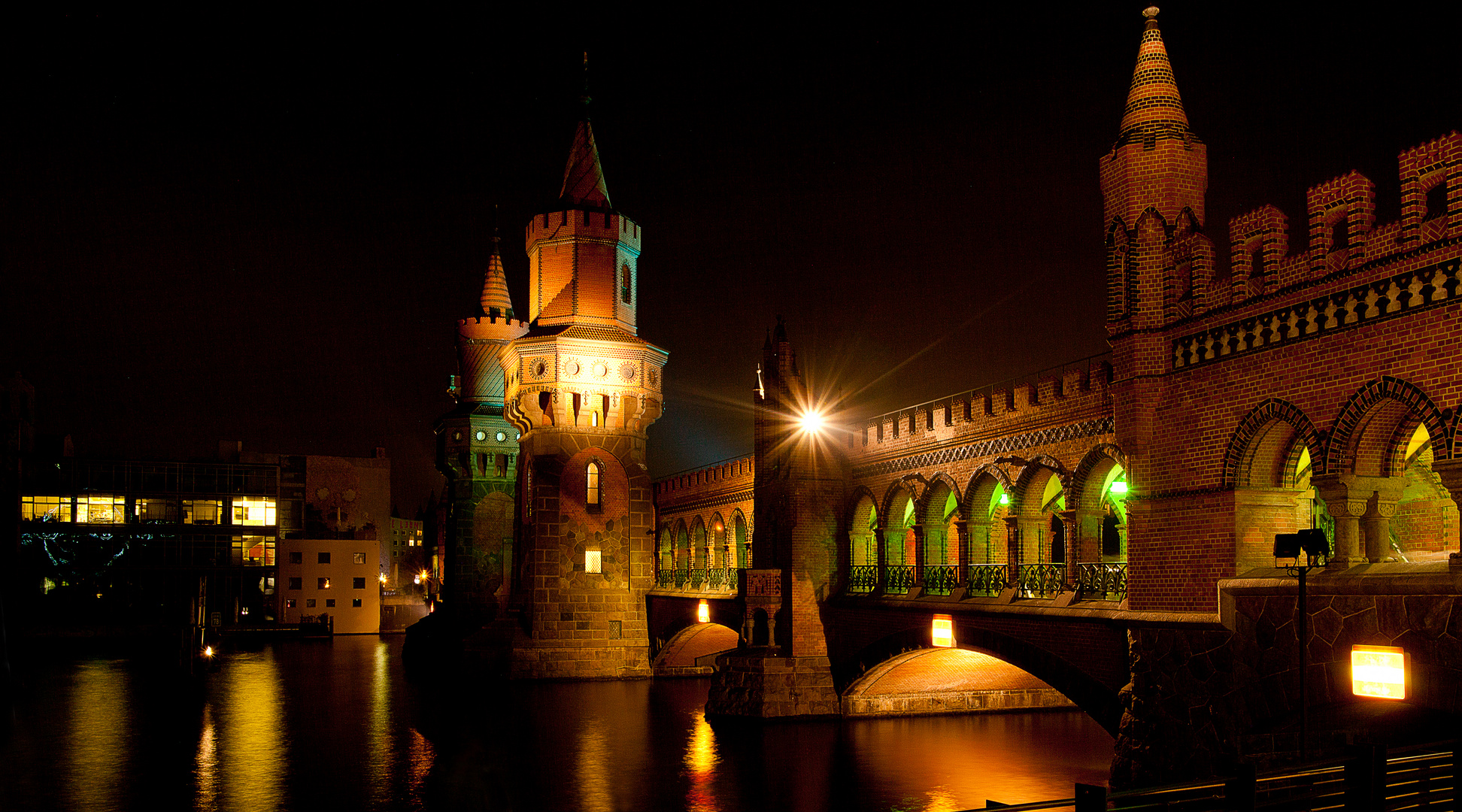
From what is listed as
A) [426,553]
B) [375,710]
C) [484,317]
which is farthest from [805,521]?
[426,553]

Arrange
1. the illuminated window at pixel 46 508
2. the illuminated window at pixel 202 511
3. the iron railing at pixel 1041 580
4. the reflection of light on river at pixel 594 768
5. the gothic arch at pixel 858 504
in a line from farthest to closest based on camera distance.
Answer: the illuminated window at pixel 202 511 → the illuminated window at pixel 46 508 → the gothic arch at pixel 858 504 → the iron railing at pixel 1041 580 → the reflection of light on river at pixel 594 768

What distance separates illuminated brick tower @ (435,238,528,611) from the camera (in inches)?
2021

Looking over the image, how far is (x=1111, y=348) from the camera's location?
19.4 meters

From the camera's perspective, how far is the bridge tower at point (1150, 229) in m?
18.3

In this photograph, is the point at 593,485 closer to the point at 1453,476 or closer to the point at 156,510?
the point at 1453,476

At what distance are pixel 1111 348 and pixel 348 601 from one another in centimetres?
6137

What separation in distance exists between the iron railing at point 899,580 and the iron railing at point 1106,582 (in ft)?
20.7

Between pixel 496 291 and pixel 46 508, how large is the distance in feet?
116

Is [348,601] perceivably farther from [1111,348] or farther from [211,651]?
[1111,348]

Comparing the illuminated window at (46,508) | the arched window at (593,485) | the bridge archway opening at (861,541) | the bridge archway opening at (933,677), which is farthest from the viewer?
the illuminated window at (46,508)

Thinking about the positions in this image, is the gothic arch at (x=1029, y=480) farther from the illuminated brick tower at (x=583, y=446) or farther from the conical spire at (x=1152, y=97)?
the illuminated brick tower at (x=583, y=446)

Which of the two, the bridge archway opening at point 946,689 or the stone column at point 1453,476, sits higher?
the stone column at point 1453,476

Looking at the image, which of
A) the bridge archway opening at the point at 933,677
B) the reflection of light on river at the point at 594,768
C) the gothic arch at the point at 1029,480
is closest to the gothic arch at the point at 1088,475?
the gothic arch at the point at 1029,480

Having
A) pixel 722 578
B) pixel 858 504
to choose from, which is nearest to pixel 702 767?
pixel 858 504
